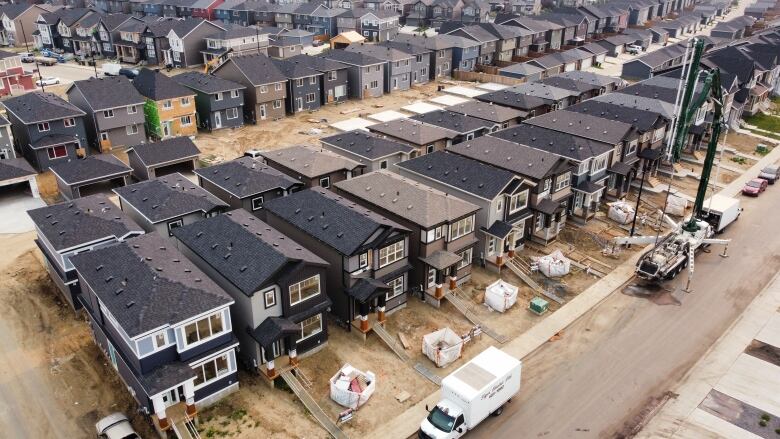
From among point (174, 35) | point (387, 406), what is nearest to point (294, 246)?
point (387, 406)

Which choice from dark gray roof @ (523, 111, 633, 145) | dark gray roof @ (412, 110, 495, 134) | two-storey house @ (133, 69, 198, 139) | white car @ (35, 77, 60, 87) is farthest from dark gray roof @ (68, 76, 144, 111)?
dark gray roof @ (523, 111, 633, 145)

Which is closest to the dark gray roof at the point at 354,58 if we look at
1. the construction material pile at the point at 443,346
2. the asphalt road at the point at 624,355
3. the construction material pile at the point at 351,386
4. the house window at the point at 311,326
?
the asphalt road at the point at 624,355

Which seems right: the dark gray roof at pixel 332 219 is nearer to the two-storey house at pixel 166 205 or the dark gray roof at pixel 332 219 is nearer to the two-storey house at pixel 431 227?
the two-storey house at pixel 431 227

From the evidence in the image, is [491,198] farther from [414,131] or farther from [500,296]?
[414,131]

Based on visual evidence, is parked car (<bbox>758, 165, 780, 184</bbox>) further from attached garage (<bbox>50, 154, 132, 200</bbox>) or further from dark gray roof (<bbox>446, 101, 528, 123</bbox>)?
attached garage (<bbox>50, 154, 132, 200</bbox>)

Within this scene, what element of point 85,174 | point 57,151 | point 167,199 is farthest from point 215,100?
point 167,199

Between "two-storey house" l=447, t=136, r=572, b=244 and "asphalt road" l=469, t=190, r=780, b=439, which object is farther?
"two-storey house" l=447, t=136, r=572, b=244
